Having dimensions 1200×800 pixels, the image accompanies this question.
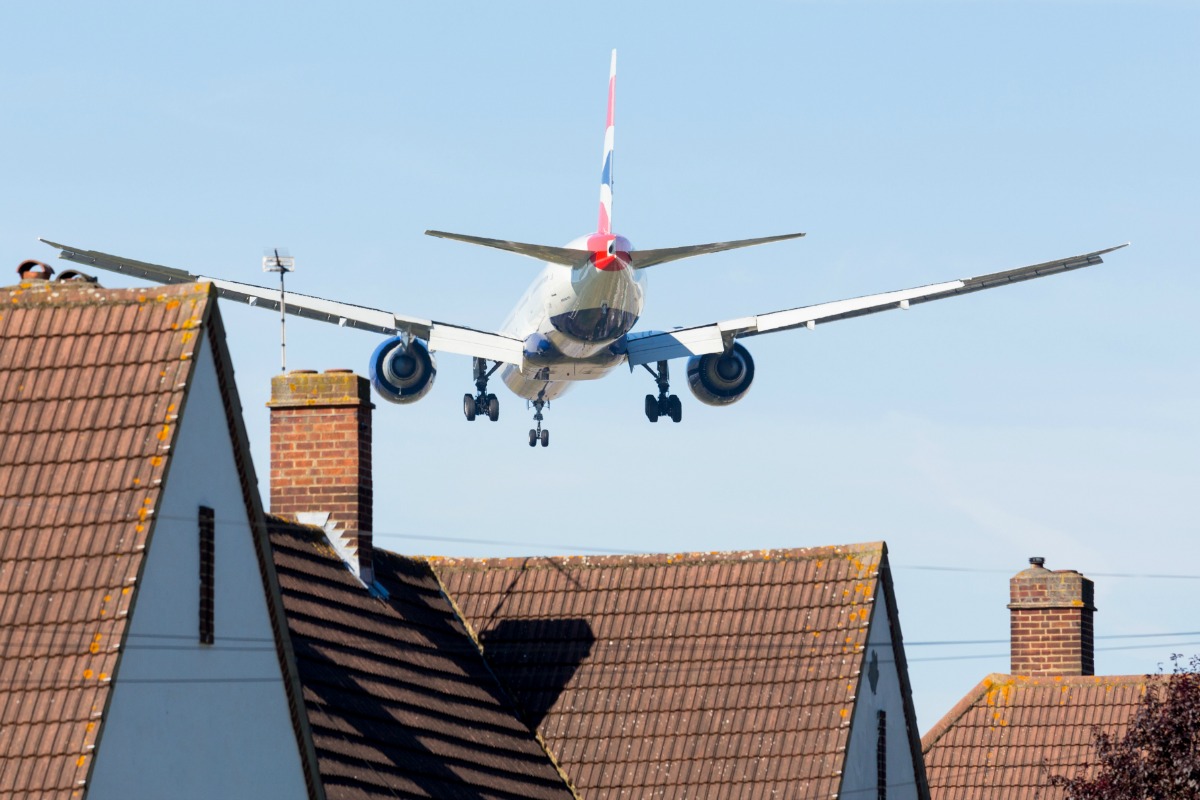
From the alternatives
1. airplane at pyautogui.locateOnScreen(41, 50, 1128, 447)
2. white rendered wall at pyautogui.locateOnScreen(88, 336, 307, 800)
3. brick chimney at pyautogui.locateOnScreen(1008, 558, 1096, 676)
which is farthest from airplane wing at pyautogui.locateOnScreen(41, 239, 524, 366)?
white rendered wall at pyautogui.locateOnScreen(88, 336, 307, 800)

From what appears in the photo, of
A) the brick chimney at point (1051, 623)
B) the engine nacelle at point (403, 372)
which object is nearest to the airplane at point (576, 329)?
the engine nacelle at point (403, 372)

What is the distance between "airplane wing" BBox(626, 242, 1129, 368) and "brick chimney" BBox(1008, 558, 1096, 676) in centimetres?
2070

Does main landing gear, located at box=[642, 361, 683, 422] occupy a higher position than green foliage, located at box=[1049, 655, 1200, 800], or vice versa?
main landing gear, located at box=[642, 361, 683, 422]

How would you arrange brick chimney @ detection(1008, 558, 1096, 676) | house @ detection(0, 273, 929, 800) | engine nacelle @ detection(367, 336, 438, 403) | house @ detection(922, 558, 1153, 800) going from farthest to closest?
engine nacelle @ detection(367, 336, 438, 403)
brick chimney @ detection(1008, 558, 1096, 676)
house @ detection(922, 558, 1153, 800)
house @ detection(0, 273, 929, 800)

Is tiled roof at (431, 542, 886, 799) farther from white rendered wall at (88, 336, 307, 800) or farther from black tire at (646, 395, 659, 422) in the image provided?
black tire at (646, 395, 659, 422)

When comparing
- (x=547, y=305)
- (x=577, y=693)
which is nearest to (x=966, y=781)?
(x=577, y=693)

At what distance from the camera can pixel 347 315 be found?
5856 centimetres

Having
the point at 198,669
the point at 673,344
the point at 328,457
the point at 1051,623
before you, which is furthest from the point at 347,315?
the point at 198,669

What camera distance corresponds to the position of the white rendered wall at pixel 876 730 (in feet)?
82.6

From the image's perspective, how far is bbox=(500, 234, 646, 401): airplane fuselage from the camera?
54.4 m

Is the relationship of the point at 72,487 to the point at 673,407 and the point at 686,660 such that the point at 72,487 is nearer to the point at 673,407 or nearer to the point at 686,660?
the point at 686,660

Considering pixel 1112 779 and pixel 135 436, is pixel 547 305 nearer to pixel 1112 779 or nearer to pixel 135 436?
pixel 1112 779

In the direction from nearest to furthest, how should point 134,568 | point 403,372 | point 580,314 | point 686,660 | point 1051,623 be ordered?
point 134,568 < point 686,660 < point 1051,623 < point 580,314 < point 403,372

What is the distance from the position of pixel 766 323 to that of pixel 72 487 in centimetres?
4310
